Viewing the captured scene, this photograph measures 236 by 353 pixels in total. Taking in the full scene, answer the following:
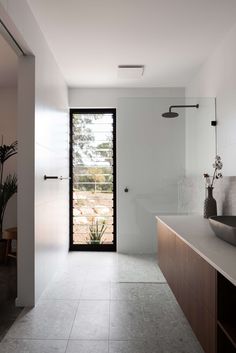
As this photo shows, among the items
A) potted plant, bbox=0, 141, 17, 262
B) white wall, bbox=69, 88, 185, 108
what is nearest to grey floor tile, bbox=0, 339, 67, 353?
potted plant, bbox=0, 141, 17, 262

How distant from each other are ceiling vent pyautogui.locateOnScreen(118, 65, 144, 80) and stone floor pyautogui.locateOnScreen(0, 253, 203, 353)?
2312 mm

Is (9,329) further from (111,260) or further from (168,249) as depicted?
(111,260)

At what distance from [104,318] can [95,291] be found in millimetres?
533

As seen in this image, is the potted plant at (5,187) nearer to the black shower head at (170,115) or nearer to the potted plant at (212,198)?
the black shower head at (170,115)

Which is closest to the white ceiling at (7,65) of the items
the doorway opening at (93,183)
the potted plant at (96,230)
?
the doorway opening at (93,183)

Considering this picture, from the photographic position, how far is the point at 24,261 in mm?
2475

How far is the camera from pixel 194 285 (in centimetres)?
172

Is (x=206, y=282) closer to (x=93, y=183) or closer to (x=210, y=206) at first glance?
(x=210, y=206)

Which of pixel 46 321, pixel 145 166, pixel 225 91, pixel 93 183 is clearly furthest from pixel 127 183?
pixel 46 321

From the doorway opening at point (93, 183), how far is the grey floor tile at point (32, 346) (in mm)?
2256

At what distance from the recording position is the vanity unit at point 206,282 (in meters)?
1.38

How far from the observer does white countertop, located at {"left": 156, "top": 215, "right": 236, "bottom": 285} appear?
131cm

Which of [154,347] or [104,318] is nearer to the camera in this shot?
[154,347]

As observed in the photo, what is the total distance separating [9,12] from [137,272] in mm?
2710
